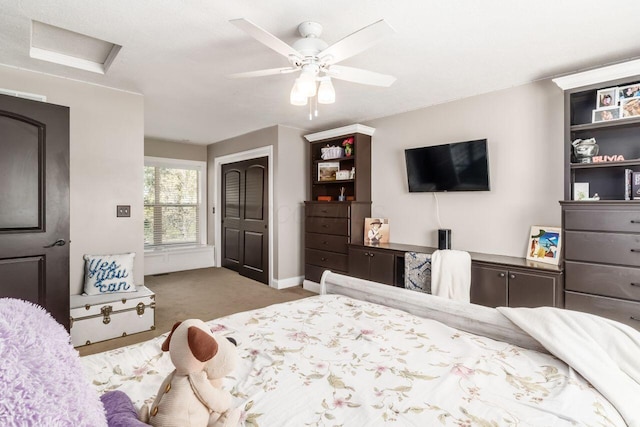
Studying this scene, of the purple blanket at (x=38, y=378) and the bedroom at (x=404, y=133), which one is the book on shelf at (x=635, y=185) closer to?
the bedroom at (x=404, y=133)

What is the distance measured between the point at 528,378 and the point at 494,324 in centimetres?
40

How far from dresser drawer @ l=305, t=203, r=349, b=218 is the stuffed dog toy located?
3256 mm

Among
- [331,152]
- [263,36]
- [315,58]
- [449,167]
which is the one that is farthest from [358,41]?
[331,152]

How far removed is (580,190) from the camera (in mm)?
2707

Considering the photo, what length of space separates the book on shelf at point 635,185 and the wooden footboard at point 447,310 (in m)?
1.77

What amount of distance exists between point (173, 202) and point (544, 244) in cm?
560

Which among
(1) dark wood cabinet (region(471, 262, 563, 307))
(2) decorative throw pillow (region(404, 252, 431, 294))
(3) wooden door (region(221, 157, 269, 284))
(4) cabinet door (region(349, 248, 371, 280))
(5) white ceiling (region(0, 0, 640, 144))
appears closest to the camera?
(5) white ceiling (region(0, 0, 640, 144))

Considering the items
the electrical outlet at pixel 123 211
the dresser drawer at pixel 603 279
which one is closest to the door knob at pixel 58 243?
the electrical outlet at pixel 123 211

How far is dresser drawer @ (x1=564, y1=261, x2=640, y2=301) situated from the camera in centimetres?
226

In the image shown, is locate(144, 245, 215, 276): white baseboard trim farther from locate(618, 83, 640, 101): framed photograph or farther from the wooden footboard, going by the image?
locate(618, 83, 640, 101): framed photograph

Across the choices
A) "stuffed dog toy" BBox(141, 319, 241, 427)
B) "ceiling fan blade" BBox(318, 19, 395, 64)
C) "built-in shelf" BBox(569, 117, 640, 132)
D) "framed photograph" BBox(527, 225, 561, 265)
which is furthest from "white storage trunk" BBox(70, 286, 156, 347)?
"built-in shelf" BBox(569, 117, 640, 132)

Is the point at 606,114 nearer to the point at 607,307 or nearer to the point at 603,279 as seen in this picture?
the point at 603,279

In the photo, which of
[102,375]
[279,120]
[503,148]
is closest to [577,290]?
[503,148]

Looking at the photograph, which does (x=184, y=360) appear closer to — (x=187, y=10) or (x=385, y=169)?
(x=187, y=10)
